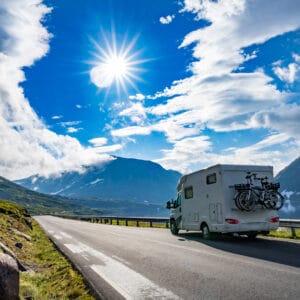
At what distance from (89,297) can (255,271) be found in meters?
3.99

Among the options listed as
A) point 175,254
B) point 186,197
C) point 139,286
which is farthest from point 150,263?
point 186,197

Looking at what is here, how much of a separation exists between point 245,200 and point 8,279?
1167 cm

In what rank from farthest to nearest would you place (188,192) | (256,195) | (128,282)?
(188,192) → (256,195) → (128,282)

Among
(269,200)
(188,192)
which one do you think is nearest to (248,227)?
(269,200)

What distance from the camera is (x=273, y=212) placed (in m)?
16.0

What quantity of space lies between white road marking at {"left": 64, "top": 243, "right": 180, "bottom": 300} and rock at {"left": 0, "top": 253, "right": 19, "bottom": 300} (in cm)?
199

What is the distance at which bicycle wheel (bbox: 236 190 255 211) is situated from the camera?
50.6 feet

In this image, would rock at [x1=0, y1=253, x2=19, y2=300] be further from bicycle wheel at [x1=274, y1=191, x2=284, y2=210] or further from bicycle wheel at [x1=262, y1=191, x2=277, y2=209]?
bicycle wheel at [x1=274, y1=191, x2=284, y2=210]

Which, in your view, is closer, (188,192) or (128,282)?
(128,282)

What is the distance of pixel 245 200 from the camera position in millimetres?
15445

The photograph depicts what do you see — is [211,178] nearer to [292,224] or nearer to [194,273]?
[292,224]

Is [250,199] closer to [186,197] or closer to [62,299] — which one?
[186,197]

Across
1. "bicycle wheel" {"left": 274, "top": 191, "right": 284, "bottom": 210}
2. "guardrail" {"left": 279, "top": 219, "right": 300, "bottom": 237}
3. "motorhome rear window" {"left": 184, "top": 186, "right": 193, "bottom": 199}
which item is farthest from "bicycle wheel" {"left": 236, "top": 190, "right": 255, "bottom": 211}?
"motorhome rear window" {"left": 184, "top": 186, "right": 193, "bottom": 199}

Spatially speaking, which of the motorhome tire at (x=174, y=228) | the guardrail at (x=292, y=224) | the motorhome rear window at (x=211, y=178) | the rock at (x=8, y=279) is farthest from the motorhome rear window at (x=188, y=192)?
the rock at (x=8, y=279)
